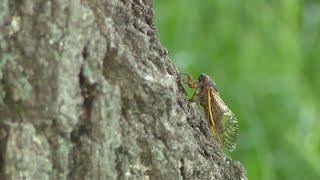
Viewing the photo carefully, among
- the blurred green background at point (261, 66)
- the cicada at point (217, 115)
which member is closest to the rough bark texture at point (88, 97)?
the cicada at point (217, 115)

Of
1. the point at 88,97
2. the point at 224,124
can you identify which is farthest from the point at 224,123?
the point at 88,97

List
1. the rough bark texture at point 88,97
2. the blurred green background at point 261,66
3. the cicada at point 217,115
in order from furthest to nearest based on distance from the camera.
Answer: the blurred green background at point 261,66
the cicada at point 217,115
the rough bark texture at point 88,97

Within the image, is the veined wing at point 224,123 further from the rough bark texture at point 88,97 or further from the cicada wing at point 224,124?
the rough bark texture at point 88,97

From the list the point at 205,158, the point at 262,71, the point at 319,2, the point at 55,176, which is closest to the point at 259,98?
→ the point at 262,71

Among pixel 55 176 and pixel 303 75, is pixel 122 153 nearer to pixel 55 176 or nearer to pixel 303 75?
pixel 55 176

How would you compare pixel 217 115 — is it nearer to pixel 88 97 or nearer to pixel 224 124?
pixel 224 124

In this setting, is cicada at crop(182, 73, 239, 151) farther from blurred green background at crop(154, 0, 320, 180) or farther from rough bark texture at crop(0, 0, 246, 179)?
rough bark texture at crop(0, 0, 246, 179)

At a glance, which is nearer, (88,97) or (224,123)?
(88,97)
